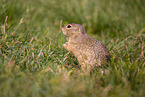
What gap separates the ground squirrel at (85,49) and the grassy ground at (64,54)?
0.15 m

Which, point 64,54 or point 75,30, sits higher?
point 75,30

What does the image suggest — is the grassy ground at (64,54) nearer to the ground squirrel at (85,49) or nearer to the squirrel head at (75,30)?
the ground squirrel at (85,49)

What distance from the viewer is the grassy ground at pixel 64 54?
2.13 metres

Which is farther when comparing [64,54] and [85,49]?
[64,54]

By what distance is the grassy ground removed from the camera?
2129 millimetres

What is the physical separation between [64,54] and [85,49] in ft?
1.55

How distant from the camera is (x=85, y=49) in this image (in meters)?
3.13

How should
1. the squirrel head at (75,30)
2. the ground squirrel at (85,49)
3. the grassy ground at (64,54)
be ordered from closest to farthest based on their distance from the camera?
the grassy ground at (64,54) < the ground squirrel at (85,49) < the squirrel head at (75,30)

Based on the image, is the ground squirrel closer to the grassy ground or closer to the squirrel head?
the squirrel head

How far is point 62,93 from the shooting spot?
1973mm

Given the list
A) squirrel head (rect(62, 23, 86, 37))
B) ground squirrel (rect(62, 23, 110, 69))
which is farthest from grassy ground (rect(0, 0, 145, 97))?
squirrel head (rect(62, 23, 86, 37))

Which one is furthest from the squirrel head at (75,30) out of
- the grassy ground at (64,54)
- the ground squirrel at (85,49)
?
the grassy ground at (64,54)

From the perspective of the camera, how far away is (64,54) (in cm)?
340

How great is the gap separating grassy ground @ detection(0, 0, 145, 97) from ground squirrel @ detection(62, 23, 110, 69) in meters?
0.15
